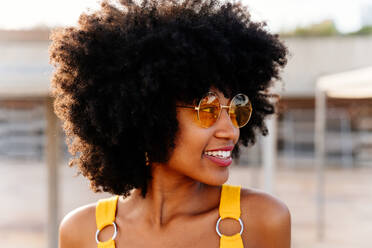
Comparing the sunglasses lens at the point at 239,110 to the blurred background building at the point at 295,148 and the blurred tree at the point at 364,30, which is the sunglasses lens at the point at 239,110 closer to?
the blurred background building at the point at 295,148

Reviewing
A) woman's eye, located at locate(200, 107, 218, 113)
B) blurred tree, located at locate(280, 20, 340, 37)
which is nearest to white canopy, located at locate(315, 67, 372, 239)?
woman's eye, located at locate(200, 107, 218, 113)

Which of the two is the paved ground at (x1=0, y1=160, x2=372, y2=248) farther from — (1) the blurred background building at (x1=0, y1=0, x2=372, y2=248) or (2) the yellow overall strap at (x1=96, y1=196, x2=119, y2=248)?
(2) the yellow overall strap at (x1=96, y1=196, x2=119, y2=248)

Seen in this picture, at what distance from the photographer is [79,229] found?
186cm

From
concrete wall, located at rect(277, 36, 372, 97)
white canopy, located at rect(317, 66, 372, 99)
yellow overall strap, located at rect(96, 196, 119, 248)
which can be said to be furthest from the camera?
concrete wall, located at rect(277, 36, 372, 97)

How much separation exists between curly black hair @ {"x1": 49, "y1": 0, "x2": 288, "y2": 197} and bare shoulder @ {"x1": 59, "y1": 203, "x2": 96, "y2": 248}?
166 mm

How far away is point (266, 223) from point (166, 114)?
0.53 metres

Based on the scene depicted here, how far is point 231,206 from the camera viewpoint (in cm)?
173

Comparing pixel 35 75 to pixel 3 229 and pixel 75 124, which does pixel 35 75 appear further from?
pixel 3 229

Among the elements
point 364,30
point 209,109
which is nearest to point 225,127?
point 209,109

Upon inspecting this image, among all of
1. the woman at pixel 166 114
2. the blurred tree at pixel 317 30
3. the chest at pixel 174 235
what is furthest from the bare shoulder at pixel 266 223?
the blurred tree at pixel 317 30

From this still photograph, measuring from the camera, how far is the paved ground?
686 centimetres

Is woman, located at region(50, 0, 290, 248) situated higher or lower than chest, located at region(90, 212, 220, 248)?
higher

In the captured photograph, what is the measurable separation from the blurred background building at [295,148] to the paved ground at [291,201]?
0.05ft

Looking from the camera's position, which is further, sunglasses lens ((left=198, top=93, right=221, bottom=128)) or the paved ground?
the paved ground
